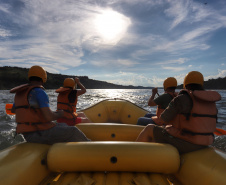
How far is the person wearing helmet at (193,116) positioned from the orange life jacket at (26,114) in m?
1.62

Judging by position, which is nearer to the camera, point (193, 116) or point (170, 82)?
point (193, 116)

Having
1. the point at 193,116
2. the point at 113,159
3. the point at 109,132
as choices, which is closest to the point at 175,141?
the point at 193,116

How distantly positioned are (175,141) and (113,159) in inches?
32.7

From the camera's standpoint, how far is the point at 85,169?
1981 millimetres

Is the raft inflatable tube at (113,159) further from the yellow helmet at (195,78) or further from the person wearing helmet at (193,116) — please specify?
the yellow helmet at (195,78)

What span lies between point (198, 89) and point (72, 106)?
241cm

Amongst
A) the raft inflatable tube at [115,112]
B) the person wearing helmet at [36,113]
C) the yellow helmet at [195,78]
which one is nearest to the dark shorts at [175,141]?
the yellow helmet at [195,78]

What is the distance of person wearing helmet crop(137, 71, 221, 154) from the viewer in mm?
1910

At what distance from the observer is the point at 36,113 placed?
2.11 meters

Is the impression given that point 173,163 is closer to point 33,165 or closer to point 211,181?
point 211,181

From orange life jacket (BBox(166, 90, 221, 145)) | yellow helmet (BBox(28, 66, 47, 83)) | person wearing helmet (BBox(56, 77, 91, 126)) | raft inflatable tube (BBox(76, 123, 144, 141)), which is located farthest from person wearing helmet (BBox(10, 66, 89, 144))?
orange life jacket (BBox(166, 90, 221, 145))

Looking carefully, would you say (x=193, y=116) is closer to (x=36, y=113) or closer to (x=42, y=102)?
(x=42, y=102)

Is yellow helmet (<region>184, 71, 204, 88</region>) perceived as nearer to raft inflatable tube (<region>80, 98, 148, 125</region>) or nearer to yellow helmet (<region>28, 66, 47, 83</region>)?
yellow helmet (<region>28, 66, 47, 83</region>)

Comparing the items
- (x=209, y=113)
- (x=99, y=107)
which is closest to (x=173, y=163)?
(x=209, y=113)
